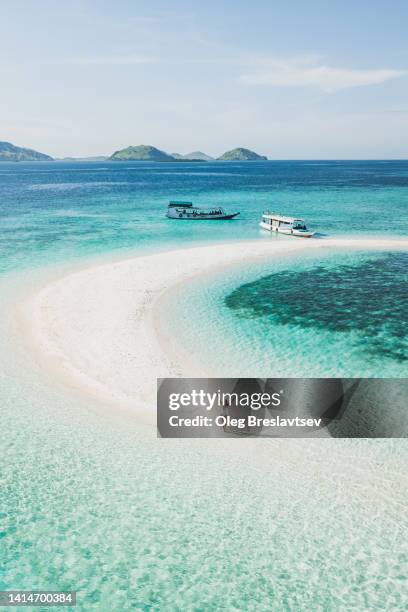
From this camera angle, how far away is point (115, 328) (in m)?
26.4

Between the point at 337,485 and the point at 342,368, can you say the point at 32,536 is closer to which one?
the point at 337,485

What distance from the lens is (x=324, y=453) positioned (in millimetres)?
16375

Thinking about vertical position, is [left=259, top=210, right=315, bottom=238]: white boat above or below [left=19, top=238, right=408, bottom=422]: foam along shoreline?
above

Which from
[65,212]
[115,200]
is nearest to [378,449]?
[65,212]

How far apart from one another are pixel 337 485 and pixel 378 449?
2767 millimetres

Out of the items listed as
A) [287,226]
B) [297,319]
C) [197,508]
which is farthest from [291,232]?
[197,508]

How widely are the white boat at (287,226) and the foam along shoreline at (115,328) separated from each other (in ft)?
43.5

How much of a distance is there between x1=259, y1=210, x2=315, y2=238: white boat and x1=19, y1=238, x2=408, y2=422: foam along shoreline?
13.2 meters

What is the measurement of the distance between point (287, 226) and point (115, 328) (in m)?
37.0

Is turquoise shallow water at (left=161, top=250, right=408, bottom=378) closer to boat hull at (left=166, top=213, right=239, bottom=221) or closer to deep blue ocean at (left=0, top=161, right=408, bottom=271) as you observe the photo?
deep blue ocean at (left=0, top=161, right=408, bottom=271)

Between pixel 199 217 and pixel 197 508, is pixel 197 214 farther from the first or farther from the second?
pixel 197 508

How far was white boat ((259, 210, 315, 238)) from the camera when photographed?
54.8 m

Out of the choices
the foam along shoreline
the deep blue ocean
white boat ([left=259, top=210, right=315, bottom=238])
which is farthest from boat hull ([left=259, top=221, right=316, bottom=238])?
the foam along shoreline

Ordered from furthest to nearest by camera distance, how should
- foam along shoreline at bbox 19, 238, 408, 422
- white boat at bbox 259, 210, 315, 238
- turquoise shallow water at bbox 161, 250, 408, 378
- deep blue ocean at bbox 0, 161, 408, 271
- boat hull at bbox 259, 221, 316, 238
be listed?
white boat at bbox 259, 210, 315, 238, boat hull at bbox 259, 221, 316, 238, deep blue ocean at bbox 0, 161, 408, 271, turquoise shallow water at bbox 161, 250, 408, 378, foam along shoreline at bbox 19, 238, 408, 422
